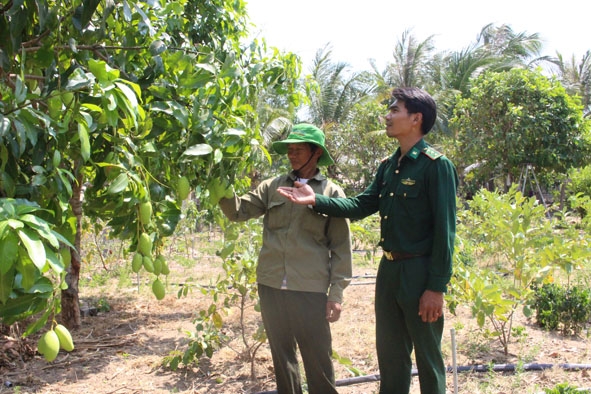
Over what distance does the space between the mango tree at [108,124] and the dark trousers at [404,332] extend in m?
0.77

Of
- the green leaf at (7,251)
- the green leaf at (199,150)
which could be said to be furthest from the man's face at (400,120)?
the green leaf at (7,251)

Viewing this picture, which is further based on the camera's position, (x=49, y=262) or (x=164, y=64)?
(x=164, y=64)

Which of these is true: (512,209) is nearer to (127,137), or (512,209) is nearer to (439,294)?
(439,294)

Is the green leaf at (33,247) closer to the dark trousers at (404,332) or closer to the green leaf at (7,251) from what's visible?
the green leaf at (7,251)

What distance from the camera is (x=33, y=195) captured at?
1312 millimetres

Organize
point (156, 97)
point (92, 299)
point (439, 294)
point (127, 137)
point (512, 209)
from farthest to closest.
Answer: point (92, 299) < point (512, 209) < point (439, 294) < point (156, 97) < point (127, 137)

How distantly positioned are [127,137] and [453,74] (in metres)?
16.9

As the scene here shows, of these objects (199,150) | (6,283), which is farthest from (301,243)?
(6,283)

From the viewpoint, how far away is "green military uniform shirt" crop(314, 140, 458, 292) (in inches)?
79.5

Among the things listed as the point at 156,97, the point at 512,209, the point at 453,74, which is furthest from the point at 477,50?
the point at 156,97

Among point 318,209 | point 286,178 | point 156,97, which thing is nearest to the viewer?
point 156,97

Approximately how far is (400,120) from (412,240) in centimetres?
50

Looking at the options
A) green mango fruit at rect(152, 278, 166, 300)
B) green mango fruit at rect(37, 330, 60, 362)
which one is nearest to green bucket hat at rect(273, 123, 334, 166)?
green mango fruit at rect(152, 278, 166, 300)

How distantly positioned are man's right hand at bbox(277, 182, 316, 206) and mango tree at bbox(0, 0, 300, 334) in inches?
11.8
